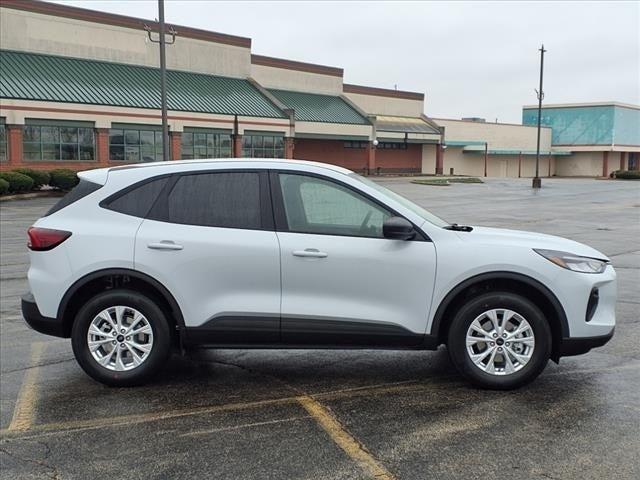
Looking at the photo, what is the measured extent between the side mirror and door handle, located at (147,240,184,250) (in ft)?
5.10

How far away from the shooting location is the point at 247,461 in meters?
3.94

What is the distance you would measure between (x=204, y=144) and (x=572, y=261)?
42.5 m

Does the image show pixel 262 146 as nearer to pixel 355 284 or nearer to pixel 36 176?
pixel 36 176

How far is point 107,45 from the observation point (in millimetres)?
44469

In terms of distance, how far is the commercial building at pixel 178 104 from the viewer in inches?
1506

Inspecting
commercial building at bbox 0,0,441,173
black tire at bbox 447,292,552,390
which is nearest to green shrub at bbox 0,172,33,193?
commercial building at bbox 0,0,441,173

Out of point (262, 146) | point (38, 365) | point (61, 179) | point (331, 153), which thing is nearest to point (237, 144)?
point (262, 146)

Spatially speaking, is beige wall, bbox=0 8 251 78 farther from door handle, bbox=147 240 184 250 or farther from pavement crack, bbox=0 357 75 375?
door handle, bbox=147 240 184 250

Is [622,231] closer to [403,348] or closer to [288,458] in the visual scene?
[403,348]

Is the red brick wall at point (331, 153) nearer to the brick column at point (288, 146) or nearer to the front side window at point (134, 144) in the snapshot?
the brick column at point (288, 146)

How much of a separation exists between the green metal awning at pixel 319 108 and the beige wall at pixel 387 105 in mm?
2855

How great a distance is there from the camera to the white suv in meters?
5.01

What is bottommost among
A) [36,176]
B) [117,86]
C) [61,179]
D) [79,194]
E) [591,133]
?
[61,179]

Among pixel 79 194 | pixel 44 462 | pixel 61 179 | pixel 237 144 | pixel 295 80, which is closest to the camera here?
pixel 44 462
